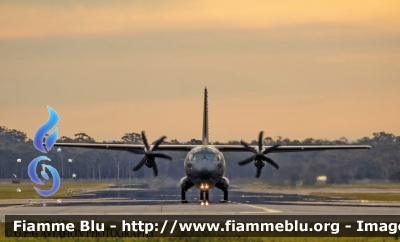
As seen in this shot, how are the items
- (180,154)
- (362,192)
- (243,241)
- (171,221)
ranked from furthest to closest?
(180,154) < (362,192) < (171,221) < (243,241)

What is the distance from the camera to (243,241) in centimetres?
3195

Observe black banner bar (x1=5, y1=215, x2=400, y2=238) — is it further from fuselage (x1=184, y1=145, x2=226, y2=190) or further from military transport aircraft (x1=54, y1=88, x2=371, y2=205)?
military transport aircraft (x1=54, y1=88, x2=371, y2=205)

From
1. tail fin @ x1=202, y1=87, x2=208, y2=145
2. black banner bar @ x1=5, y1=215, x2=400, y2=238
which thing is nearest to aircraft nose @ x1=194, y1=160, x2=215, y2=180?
tail fin @ x1=202, y1=87, x2=208, y2=145

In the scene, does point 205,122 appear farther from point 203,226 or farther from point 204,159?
point 203,226

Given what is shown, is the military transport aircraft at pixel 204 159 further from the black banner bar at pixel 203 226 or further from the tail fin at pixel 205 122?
the black banner bar at pixel 203 226

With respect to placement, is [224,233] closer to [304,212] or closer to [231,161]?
[304,212]

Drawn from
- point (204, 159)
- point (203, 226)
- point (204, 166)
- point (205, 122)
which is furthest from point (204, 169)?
point (203, 226)

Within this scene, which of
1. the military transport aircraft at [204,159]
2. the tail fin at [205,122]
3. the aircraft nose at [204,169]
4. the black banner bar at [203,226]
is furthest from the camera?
the tail fin at [205,122]

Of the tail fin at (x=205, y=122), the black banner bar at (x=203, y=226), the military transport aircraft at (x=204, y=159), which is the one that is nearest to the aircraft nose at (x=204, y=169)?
the military transport aircraft at (x=204, y=159)

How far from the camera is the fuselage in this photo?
53125 mm

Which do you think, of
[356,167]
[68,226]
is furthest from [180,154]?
[68,226]

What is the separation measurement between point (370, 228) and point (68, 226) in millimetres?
13764

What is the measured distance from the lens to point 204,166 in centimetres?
→ 5300

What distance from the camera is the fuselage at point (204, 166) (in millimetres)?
53125
